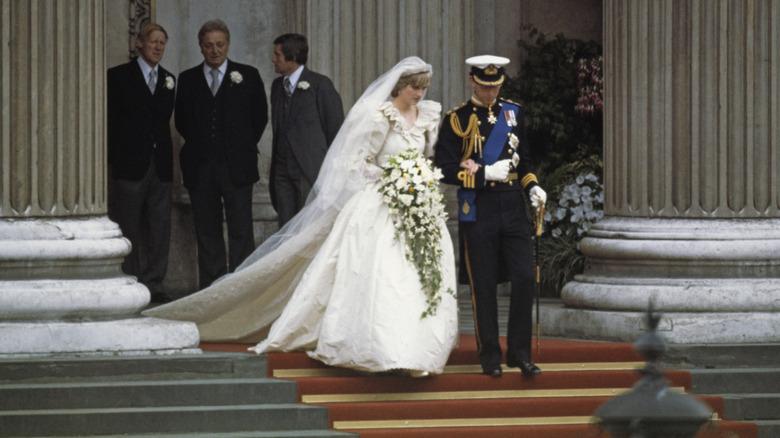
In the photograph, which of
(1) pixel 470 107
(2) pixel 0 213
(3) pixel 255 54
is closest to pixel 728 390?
(1) pixel 470 107

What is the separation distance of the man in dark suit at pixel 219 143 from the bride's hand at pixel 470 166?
2.91 m

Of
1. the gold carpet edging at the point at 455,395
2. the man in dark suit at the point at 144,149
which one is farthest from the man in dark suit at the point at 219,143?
the gold carpet edging at the point at 455,395

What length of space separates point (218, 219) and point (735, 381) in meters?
4.27

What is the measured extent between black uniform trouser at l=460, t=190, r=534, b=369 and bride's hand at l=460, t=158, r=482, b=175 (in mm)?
139

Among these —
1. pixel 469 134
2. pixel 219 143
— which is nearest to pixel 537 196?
pixel 469 134

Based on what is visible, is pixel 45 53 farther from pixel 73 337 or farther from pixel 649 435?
pixel 649 435

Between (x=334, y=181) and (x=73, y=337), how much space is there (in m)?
1.83

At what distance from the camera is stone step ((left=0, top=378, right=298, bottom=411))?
751 centimetres

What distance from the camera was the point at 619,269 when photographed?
938 cm

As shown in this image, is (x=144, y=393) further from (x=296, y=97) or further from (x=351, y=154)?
(x=296, y=97)

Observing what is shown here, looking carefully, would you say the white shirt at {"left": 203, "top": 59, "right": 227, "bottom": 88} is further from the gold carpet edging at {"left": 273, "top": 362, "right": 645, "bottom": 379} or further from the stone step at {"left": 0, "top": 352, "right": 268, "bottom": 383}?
the gold carpet edging at {"left": 273, "top": 362, "right": 645, "bottom": 379}

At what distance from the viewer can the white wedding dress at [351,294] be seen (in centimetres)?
783

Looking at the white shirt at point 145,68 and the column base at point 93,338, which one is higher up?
the white shirt at point 145,68

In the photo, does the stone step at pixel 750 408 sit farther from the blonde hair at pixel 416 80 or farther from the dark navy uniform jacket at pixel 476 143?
the blonde hair at pixel 416 80
